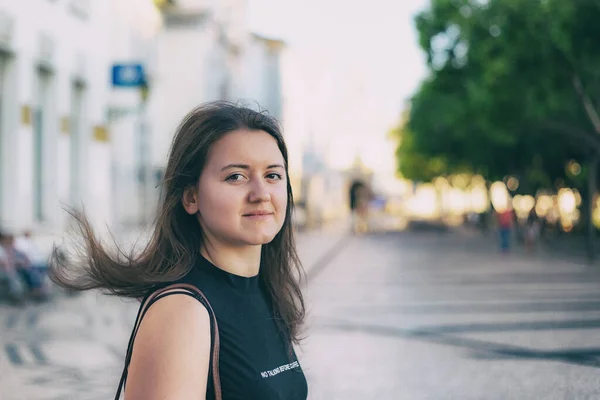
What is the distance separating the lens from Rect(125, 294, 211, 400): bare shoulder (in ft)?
7.32

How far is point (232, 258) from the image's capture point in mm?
2678

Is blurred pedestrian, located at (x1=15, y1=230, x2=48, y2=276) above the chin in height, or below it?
below

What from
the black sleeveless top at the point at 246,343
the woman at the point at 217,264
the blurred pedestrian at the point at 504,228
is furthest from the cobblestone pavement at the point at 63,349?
the blurred pedestrian at the point at 504,228

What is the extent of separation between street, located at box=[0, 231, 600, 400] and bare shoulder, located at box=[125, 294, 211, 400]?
5.55 ft

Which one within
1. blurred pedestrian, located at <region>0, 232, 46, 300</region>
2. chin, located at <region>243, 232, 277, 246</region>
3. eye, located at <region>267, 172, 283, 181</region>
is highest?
eye, located at <region>267, 172, 283, 181</region>

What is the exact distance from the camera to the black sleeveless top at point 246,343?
8.02 ft

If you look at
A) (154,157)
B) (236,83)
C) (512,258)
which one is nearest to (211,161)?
(512,258)

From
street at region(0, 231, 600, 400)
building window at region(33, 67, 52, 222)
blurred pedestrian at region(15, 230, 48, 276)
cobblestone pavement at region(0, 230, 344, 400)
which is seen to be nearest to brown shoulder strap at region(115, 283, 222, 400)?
street at region(0, 231, 600, 400)

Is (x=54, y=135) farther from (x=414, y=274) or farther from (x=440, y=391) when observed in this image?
(x=440, y=391)

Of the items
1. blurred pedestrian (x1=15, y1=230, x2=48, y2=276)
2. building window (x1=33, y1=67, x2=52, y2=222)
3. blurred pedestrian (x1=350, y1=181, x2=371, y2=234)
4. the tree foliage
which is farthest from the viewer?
blurred pedestrian (x1=350, y1=181, x2=371, y2=234)

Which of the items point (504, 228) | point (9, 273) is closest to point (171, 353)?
point (9, 273)

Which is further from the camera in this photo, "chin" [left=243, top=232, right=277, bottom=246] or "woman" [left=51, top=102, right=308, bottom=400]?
"chin" [left=243, top=232, right=277, bottom=246]

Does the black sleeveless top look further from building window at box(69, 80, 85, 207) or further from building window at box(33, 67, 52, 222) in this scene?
building window at box(69, 80, 85, 207)

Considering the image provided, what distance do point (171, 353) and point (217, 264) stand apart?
46 cm
